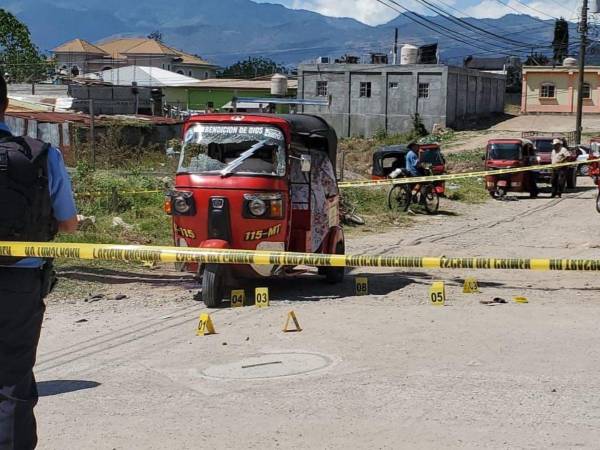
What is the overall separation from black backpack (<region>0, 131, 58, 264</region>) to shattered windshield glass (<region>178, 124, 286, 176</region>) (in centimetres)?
621

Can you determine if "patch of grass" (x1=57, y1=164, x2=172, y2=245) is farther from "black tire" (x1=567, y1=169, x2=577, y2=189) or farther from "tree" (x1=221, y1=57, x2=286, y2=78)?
"tree" (x1=221, y1=57, x2=286, y2=78)

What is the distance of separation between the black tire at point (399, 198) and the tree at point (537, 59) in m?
74.7

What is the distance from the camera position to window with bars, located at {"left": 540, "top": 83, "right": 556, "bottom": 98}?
2815 inches

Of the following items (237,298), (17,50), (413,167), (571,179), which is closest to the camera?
(237,298)

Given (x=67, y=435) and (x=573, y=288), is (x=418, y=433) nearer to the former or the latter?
(x=67, y=435)

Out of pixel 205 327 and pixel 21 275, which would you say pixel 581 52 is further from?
pixel 21 275

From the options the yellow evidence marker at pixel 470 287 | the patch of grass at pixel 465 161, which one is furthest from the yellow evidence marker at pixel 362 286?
the patch of grass at pixel 465 161

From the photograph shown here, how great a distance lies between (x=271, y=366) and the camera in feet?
23.8

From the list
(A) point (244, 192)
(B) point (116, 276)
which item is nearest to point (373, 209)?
(B) point (116, 276)

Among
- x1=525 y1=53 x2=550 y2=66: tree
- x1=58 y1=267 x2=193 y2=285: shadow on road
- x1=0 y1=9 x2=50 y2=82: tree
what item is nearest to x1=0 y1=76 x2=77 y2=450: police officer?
x1=58 y1=267 x2=193 y2=285: shadow on road

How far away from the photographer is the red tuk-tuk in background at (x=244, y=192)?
1038cm

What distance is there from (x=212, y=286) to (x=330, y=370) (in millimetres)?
3360

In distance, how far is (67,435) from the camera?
5625 millimetres

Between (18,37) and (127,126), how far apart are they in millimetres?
61585
